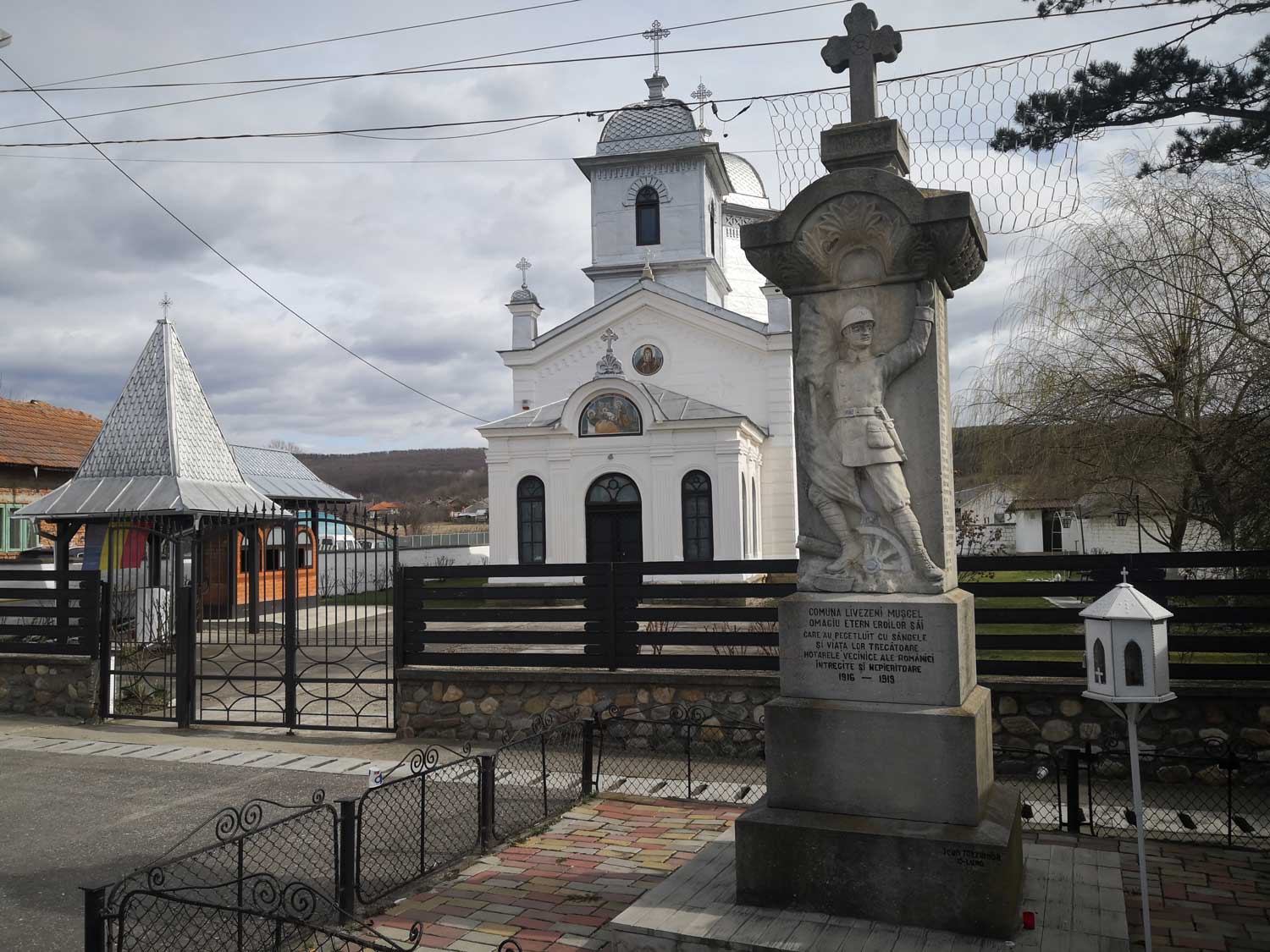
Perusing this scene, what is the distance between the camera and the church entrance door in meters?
23.5

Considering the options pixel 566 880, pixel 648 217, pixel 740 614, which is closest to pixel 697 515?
pixel 648 217

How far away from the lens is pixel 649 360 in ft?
89.8

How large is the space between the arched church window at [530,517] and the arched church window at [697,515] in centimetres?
366

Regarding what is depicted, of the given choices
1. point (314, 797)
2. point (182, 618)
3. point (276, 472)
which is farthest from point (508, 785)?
point (276, 472)

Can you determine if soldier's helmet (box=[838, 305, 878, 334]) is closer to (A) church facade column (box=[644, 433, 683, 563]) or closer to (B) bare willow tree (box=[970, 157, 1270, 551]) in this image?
(B) bare willow tree (box=[970, 157, 1270, 551])

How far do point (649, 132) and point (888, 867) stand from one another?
2983 cm

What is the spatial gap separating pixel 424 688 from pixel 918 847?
6306 millimetres

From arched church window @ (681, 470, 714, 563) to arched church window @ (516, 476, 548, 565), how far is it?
3657 mm

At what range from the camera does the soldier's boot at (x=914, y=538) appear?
4906mm

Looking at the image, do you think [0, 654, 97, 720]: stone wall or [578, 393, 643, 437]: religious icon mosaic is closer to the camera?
[0, 654, 97, 720]: stone wall

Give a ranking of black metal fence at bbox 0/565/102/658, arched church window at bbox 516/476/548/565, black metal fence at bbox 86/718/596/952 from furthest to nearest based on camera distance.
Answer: arched church window at bbox 516/476/548/565 → black metal fence at bbox 0/565/102/658 → black metal fence at bbox 86/718/596/952

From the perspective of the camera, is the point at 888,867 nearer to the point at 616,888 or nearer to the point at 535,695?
the point at 616,888

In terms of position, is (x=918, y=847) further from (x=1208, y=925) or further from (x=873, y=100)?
(x=873, y=100)

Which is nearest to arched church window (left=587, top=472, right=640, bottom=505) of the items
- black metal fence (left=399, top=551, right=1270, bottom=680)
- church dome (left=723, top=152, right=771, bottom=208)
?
black metal fence (left=399, top=551, right=1270, bottom=680)
